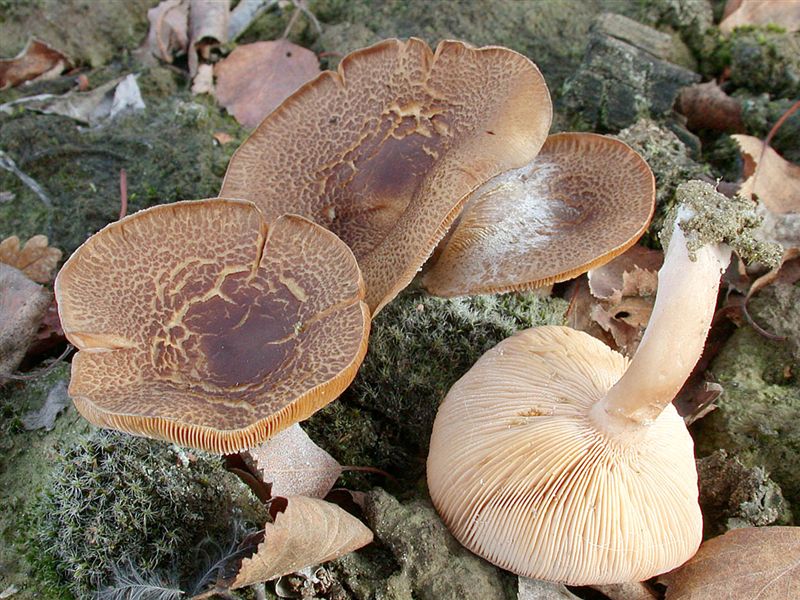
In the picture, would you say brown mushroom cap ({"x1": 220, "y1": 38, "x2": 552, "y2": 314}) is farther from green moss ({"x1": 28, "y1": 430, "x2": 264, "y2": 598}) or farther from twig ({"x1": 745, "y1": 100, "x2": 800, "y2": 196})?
twig ({"x1": 745, "y1": 100, "x2": 800, "y2": 196})

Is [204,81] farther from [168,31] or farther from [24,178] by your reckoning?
[24,178]

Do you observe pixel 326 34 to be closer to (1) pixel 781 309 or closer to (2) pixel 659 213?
(2) pixel 659 213

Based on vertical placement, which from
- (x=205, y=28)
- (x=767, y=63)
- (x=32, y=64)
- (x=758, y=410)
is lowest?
(x=32, y=64)

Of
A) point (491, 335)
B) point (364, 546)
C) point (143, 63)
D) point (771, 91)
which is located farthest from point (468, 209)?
point (143, 63)

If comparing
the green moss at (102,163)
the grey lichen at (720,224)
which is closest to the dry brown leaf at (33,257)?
the green moss at (102,163)

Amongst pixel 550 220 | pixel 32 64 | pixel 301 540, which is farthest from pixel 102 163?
pixel 301 540
